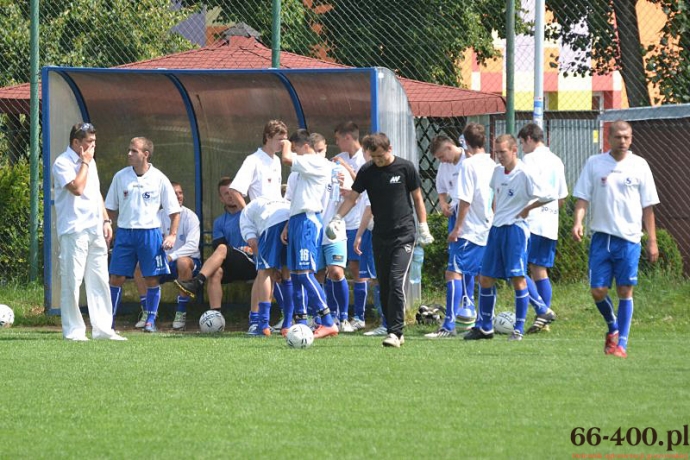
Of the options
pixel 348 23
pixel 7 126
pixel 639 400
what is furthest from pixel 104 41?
pixel 639 400

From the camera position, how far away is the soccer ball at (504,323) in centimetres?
1173

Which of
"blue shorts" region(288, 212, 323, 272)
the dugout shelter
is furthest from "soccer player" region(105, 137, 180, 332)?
"blue shorts" region(288, 212, 323, 272)

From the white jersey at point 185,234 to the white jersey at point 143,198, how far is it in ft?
2.88

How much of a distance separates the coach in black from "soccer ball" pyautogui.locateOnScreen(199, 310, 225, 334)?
2763mm

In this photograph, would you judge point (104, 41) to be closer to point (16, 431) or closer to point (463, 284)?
point (463, 284)

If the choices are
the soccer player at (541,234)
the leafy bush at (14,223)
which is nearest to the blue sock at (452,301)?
the soccer player at (541,234)

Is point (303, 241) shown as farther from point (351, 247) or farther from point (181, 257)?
point (181, 257)

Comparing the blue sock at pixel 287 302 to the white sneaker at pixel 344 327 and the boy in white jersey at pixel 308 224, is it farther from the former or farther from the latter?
the white sneaker at pixel 344 327

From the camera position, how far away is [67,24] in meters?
18.1

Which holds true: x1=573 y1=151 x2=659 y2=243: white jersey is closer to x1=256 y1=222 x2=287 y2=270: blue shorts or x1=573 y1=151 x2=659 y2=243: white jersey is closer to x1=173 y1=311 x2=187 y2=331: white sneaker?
x1=256 y1=222 x2=287 y2=270: blue shorts

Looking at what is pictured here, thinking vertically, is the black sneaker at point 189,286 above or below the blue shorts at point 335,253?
below

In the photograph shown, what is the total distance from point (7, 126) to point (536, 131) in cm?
771

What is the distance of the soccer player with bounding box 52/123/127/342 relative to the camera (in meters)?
11.1

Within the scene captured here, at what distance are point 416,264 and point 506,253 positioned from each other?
5.71 ft
